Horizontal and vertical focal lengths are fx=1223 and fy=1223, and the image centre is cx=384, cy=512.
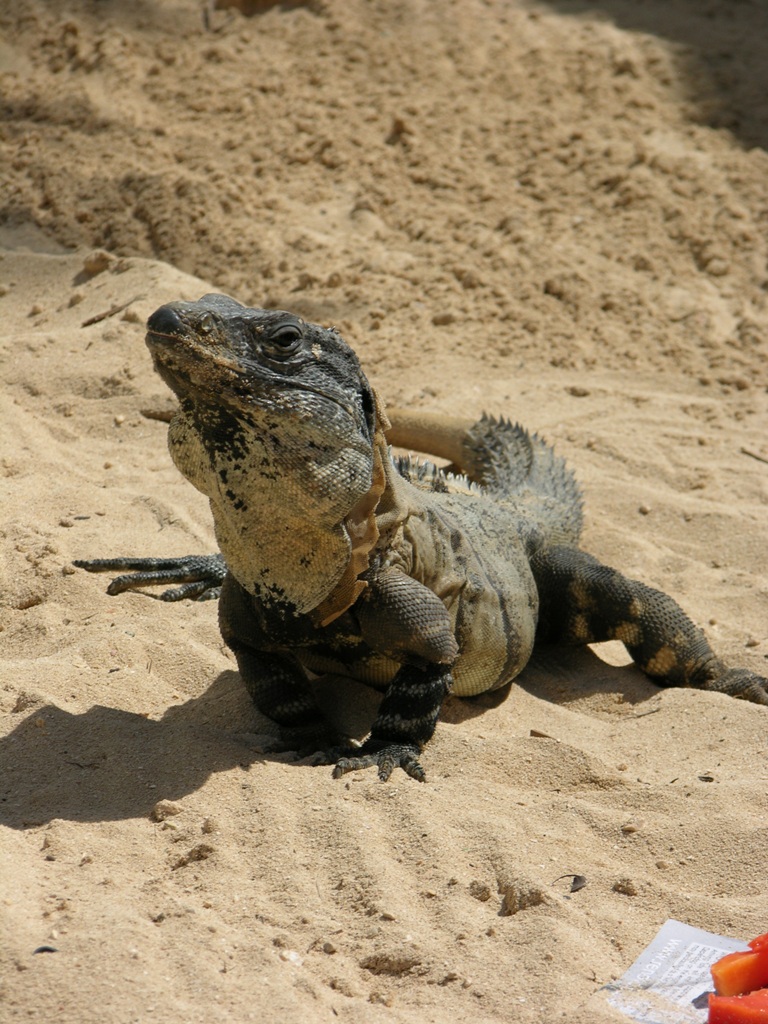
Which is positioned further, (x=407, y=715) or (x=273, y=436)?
(x=407, y=715)

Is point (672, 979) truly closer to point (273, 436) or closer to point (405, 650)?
point (405, 650)

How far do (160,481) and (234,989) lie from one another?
3555 mm

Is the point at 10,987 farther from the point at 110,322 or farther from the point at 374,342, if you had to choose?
the point at 374,342

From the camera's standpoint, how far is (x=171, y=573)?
5035 mm

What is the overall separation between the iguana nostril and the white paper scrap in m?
2.02

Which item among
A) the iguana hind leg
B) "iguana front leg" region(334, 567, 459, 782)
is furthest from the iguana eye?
the iguana hind leg

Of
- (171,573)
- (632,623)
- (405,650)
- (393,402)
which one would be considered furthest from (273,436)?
(393,402)

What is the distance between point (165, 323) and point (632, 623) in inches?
103

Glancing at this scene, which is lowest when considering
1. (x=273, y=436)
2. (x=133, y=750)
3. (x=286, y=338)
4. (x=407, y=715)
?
(x=133, y=750)

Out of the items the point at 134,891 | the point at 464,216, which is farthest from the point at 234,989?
the point at 464,216

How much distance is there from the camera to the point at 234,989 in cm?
268

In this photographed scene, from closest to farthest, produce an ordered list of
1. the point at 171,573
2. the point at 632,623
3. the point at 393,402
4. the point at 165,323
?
the point at 165,323 → the point at 171,573 → the point at 632,623 → the point at 393,402

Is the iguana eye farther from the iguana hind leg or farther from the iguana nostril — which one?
the iguana hind leg

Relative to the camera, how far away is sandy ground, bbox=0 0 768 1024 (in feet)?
9.75
